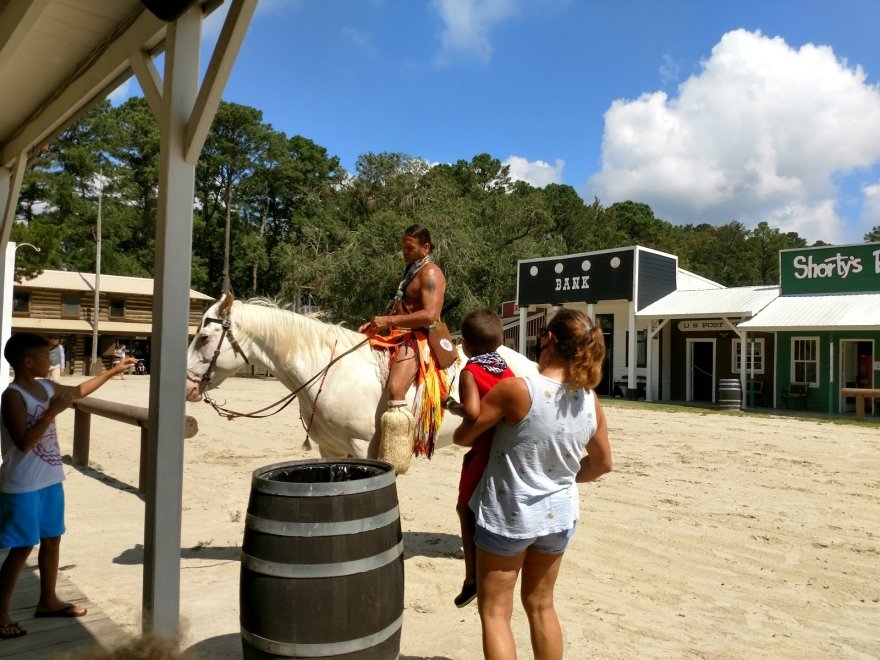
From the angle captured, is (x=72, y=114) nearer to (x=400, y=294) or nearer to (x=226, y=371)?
(x=226, y=371)

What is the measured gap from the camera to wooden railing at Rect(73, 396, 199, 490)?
6.54m

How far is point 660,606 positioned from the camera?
4031mm

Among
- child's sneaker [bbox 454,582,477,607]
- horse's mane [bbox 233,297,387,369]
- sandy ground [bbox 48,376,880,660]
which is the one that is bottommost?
sandy ground [bbox 48,376,880,660]

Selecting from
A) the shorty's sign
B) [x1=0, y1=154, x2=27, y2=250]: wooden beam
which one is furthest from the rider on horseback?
the shorty's sign

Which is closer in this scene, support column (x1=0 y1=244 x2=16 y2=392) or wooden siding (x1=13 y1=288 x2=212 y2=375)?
support column (x1=0 y1=244 x2=16 y2=392)

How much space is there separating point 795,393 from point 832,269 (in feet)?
13.4

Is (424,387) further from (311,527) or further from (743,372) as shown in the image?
(743,372)

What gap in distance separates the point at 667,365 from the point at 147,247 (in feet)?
134

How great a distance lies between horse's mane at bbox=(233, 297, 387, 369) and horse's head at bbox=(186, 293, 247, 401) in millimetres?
93

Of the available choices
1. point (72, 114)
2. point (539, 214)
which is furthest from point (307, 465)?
point (539, 214)

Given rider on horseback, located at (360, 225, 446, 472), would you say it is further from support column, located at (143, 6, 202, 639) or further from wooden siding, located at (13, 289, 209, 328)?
wooden siding, located at (13, 289, 209, 328)

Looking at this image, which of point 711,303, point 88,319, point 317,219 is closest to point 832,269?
point 711,303

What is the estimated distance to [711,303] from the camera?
22.2 meters

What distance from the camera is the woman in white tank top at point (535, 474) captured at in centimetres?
254
